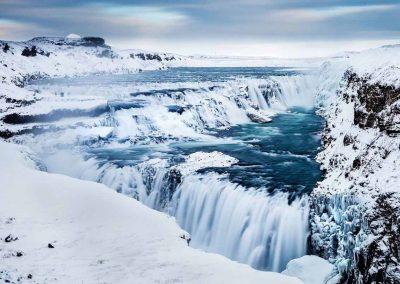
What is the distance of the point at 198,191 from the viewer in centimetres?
2106

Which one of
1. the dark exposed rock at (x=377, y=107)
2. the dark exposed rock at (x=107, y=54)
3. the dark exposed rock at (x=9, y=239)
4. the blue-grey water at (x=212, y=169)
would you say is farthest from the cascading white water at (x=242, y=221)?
the dark exposed rock at (x=107, y=54)

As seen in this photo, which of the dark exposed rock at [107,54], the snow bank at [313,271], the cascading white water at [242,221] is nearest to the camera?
the snow bank at [313,271]

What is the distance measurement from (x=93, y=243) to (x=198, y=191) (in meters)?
9.34

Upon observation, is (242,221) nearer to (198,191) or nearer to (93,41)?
(198,191)

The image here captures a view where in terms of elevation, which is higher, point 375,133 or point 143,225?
point 375,133

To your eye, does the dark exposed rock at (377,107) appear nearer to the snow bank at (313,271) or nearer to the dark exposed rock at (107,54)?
the snow bank at (313,271)

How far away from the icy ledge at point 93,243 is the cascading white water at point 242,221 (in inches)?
184

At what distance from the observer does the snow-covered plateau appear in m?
11.5

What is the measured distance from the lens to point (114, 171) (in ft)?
81.9

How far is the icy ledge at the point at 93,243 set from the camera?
1034cm

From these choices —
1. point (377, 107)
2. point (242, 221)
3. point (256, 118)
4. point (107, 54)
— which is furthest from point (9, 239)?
point (107, 54)

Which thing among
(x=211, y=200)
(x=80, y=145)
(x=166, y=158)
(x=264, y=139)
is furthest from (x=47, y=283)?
(x=264, y=139)

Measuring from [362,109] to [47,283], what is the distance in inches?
580

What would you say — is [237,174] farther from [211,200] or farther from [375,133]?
[375,133]
